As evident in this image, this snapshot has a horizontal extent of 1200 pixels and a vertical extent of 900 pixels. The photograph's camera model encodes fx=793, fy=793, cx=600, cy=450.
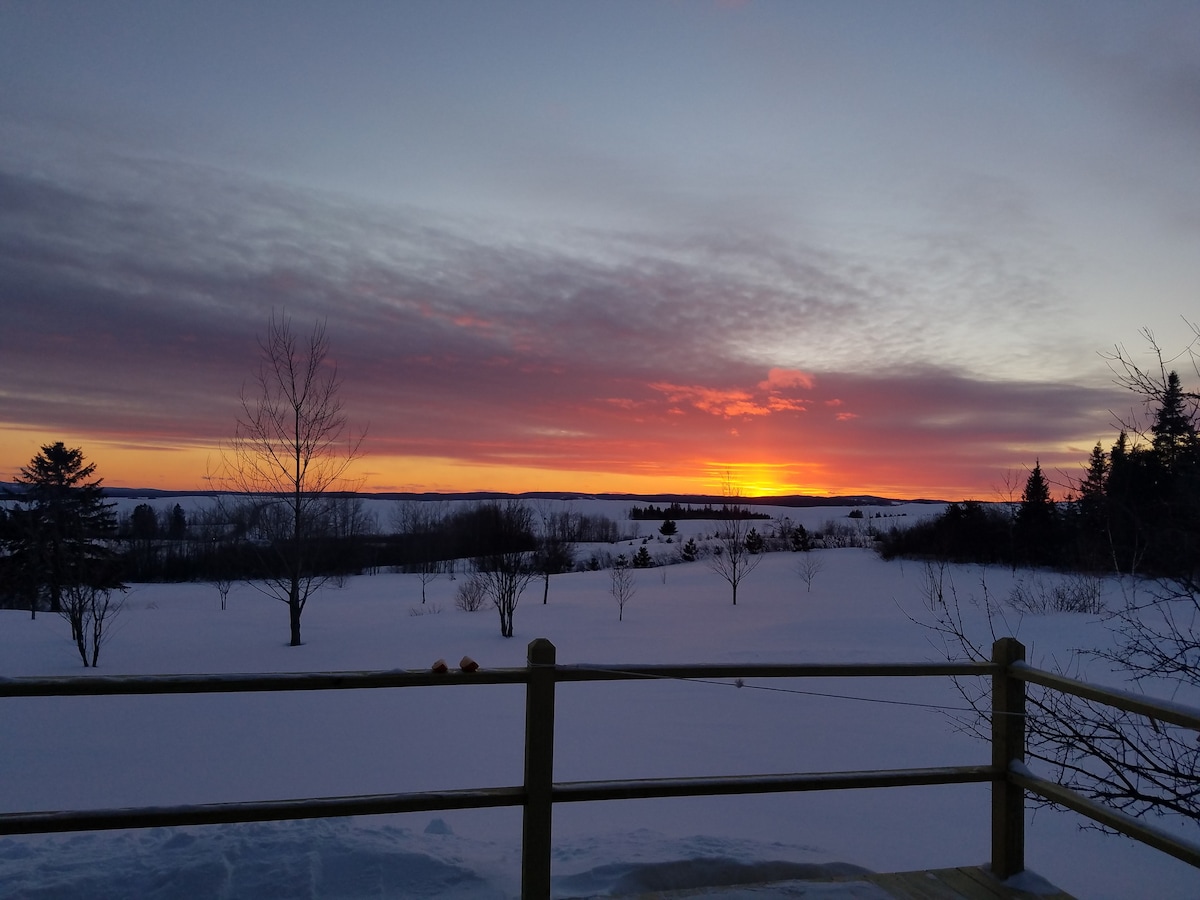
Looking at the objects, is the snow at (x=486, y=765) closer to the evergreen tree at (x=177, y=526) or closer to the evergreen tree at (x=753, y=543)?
A: the evergreen tree at (x=753, y=543)

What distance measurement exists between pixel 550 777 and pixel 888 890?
1861 millimetres

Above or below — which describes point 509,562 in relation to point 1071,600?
above

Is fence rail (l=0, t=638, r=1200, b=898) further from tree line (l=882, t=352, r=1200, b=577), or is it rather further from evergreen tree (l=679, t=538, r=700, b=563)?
evergreen tree (l=679, t=538, r=700, b=563)

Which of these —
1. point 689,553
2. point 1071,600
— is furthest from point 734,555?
point 689,553

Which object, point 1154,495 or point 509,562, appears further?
point 509,562

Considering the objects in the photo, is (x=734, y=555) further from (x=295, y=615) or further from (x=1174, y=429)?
(x=1174, y=429)

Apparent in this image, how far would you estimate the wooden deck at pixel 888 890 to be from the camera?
A: 385cm

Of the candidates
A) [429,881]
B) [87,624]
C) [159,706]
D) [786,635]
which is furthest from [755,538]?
[429,881]

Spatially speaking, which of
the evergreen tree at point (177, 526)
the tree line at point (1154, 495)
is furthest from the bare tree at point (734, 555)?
the evergreen tree at point (177, 526)

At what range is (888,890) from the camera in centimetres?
398

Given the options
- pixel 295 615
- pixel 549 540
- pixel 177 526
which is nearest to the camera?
pixel 295 615

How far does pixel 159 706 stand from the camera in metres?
13.8

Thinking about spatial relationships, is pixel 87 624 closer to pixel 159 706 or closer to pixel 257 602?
pixel 159 706

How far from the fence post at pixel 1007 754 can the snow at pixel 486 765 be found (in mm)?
799
